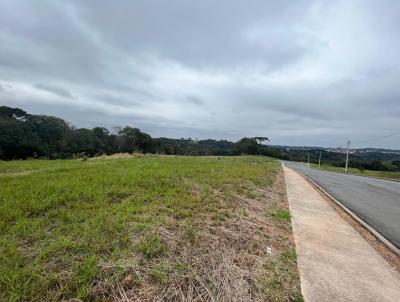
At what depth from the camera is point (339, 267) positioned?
407 centimetres

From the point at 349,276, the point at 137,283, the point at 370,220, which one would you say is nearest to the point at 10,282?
the point at 137,283

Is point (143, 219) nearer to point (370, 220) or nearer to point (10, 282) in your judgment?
point (10, 282)

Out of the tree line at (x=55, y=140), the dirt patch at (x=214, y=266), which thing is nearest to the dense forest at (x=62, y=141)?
the tree line at (x=55, y=140)

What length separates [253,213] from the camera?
6.26 metres

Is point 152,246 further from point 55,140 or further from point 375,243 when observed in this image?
point 55,140

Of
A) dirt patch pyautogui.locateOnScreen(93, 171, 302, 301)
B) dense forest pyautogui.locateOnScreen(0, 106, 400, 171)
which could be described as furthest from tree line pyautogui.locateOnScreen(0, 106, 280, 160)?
dirt patch pyautogui.locateOnScreen(93, 171, 302, 301)

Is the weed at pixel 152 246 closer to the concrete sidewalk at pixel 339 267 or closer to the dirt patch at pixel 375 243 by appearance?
the concrete sidewalk at pixel 339 267

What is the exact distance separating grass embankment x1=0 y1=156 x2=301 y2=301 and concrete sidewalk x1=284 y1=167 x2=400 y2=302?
0.23 meters

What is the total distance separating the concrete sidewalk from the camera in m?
3.35

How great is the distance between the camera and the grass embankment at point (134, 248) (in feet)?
8.93

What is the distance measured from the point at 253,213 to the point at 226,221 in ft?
4.22

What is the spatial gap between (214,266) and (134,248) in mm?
1080

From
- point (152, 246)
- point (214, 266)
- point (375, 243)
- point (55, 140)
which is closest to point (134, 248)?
point (152, 246)

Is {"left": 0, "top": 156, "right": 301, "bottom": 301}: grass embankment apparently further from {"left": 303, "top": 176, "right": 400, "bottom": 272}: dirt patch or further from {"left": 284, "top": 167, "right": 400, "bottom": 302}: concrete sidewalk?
{"left": 303, "top": 176, "right": 400, "bottom": 272}: dirt patch
